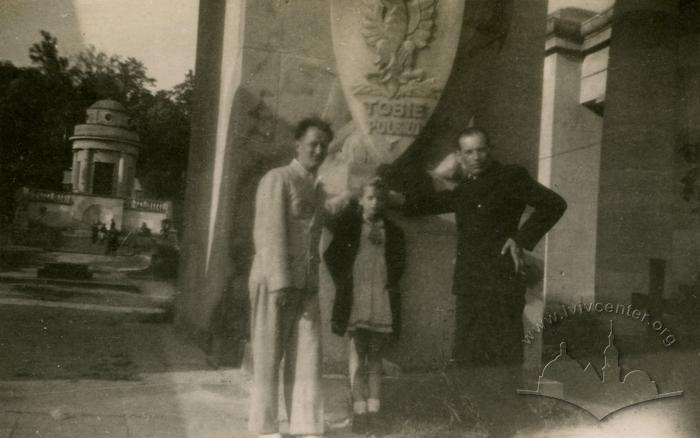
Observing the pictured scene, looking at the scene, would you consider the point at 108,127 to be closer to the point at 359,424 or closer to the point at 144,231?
the point at 144,231

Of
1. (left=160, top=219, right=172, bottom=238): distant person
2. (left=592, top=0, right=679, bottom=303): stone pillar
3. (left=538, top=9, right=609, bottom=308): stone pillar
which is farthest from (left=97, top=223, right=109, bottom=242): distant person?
(left=538, top=9, right=609, bottom=308): stone pillar

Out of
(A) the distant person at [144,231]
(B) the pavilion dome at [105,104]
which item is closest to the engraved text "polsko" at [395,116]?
(B) the pavilion dome at [105,104]

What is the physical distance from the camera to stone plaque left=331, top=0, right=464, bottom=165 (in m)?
3.92

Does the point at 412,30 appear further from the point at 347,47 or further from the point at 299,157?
the point at 299,157

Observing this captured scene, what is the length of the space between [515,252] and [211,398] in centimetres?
210

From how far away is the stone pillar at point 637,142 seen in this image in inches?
332

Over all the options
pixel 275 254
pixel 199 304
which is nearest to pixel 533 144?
pixel 275 254

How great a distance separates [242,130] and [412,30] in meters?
1.32

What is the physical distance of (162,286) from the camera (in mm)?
10094

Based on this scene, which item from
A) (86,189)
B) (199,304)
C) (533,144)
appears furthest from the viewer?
(86,189)

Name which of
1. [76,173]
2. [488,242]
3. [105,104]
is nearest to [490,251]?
[488,242]

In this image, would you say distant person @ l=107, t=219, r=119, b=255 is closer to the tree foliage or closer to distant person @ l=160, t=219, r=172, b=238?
distant person @ l=160, t=219, r=172, b=238

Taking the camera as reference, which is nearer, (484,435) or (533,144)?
(484,435)

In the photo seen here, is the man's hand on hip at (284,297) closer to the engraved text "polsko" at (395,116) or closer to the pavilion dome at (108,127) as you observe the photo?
the engraved text "polsko" at (395,116)
